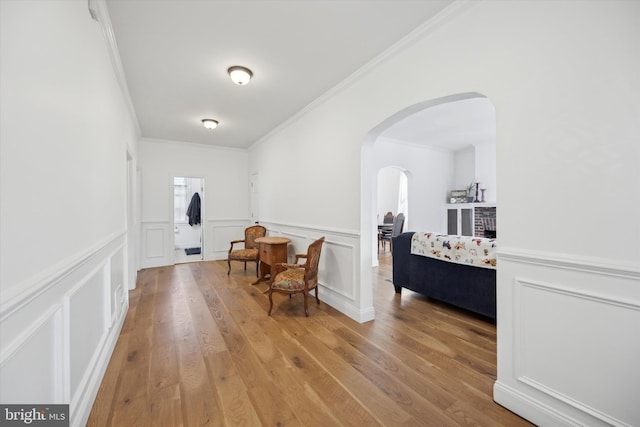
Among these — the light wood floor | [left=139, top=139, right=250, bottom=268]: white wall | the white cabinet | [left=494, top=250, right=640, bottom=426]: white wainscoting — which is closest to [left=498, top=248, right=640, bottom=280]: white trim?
[left=494, top=250, right=640, bottom=426]: white wainscoting

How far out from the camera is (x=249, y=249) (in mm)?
5172

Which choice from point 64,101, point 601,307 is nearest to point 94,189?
point 64,101

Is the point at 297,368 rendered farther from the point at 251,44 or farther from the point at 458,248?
the point at 251,44

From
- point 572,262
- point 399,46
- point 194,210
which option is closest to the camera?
point 572,262

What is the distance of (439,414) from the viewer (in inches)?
64.5

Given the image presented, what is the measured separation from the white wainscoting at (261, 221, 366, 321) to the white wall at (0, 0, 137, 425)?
7.57 feet

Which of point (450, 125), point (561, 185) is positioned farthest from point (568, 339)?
point (450, 125)

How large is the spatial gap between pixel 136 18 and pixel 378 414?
11.2 feet

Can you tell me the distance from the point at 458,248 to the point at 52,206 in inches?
135

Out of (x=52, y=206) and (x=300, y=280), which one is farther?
(x=300, y=280)

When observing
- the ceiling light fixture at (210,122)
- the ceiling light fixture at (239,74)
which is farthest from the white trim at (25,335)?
the ceiling light fixture at (210,122)

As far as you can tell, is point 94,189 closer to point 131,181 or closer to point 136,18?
point 136,18

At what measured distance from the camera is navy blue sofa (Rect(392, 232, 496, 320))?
2.89m

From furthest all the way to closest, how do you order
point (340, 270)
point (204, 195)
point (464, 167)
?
point (464, 167) → point (204, 195) → point (340, 270)
